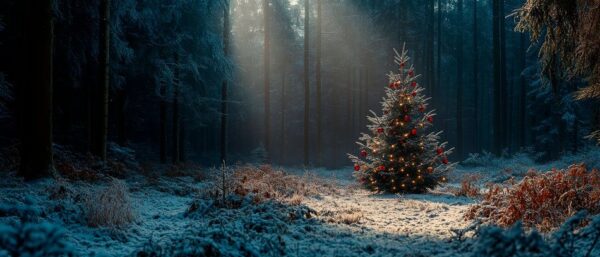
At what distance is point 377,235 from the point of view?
591 centimetres

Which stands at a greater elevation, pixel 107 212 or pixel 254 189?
pixel 107 212

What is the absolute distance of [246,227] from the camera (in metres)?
5.76

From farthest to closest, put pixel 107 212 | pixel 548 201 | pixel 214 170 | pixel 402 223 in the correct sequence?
pixel 214 170 → pixel 402 223 → pixel 548 201 → pixel 107 212

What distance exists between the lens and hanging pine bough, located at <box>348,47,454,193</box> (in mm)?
11922

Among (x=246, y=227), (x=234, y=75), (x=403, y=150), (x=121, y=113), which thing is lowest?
(x=246, y=227)

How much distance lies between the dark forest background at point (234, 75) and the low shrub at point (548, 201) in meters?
1.56

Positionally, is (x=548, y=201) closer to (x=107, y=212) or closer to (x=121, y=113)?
(x=107, y=212)

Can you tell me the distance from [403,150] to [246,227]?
7448mm

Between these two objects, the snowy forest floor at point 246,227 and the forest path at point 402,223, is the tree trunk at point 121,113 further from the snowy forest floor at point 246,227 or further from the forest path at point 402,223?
the forest path at point 402,223

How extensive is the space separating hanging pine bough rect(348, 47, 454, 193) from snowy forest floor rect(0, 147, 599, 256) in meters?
2.66

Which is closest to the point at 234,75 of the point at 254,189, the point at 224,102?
the point at 224,102

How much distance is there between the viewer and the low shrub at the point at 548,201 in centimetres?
575

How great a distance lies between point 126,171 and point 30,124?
515 cm

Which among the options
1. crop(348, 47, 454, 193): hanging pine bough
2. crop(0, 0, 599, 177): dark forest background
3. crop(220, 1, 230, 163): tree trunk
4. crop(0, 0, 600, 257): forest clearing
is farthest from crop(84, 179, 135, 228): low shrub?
crop(220, 1, 230, 163): tree trunk
